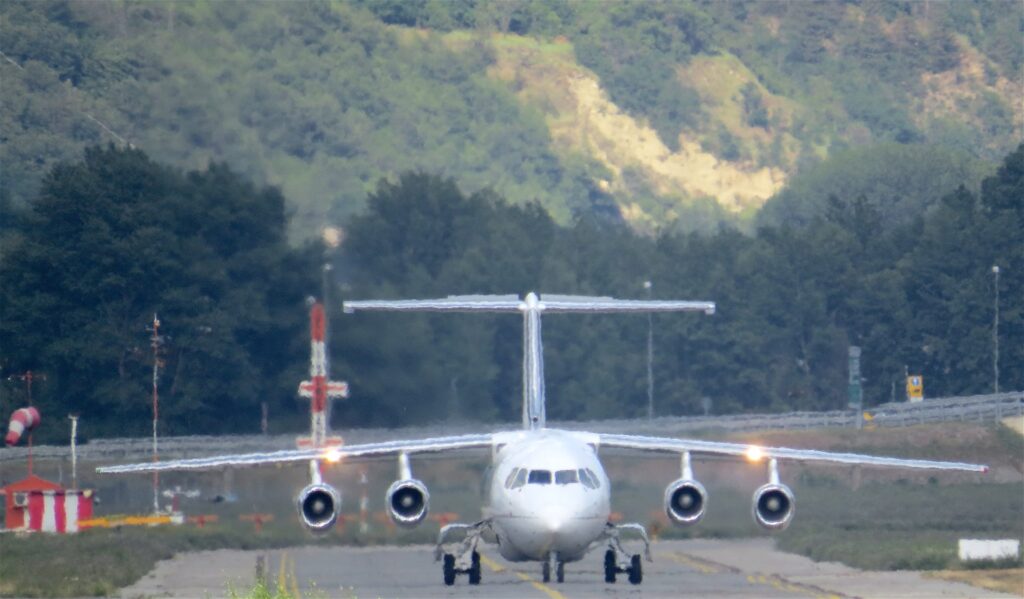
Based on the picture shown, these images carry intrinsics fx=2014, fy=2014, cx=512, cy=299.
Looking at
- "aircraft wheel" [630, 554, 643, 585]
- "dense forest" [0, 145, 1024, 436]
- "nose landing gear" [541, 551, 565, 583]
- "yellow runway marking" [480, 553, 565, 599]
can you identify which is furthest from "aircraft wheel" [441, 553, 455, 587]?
"dense forest" [0, 145, 1024, 436]

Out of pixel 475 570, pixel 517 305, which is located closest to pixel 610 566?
pixel 475 570

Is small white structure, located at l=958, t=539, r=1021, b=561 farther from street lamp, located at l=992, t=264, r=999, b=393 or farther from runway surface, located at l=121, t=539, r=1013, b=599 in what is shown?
street lamp, located at l=992, t=264, r=999, b=393

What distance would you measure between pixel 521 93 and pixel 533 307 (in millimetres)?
104354

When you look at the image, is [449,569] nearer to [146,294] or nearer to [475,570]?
[475,570]

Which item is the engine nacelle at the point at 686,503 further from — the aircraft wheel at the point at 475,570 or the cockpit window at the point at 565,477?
the aircraft wheel at the point at 475,570

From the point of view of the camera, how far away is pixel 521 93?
142m

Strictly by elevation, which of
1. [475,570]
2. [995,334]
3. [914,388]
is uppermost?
[995,334]

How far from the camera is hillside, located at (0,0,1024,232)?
240 feet

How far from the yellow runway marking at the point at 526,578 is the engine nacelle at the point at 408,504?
2857 millimetres

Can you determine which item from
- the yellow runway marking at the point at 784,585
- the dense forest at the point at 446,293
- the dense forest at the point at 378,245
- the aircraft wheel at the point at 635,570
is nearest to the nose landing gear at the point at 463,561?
the aircraft wheel at the point at 635,570

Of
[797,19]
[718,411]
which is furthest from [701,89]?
[718,411]

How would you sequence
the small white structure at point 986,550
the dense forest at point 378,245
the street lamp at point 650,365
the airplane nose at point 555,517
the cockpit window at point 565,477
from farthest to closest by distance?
the street lamp at point 650,365, the dense forest at point 378,245, the small white structure at point 986,550, the cockpit window at point 565,477, the airplane nose at point 555,517

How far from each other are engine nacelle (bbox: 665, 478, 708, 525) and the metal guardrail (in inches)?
999

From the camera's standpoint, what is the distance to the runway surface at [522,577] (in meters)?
37.0
